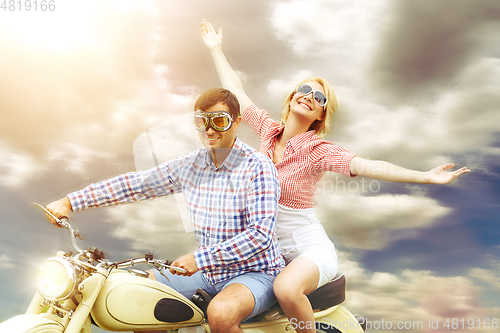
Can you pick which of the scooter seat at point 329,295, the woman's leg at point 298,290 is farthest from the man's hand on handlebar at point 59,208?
the scooter seat at point 329,295

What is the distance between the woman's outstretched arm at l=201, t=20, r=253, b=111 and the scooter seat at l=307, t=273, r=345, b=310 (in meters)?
1.59

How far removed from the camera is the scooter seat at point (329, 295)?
2.57 meters

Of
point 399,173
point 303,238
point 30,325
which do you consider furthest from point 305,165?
point 30,325

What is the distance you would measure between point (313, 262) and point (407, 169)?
858 mm

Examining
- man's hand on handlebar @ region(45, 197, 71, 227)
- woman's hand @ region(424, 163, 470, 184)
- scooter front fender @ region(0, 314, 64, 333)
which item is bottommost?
scooter front fender @ region(0, 314, 64, 333)

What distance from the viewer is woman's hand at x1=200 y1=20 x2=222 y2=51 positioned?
350cm

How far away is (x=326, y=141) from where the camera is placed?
290 centimetres

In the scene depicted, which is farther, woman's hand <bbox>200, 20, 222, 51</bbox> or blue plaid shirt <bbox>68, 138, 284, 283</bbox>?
woman's hand <bbox>200, 20, 222, 51</bbox>

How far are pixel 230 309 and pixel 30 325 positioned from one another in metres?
0.85

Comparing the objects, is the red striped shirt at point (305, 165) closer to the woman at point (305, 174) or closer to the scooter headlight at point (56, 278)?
the woman at point (305, 174)

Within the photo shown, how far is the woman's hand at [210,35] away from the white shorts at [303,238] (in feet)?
5.30

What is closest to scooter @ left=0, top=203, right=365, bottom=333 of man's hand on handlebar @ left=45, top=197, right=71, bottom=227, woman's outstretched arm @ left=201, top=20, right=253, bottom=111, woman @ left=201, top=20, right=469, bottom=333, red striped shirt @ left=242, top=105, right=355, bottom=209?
Result: man's hand on handlebar @ left=45, top=197, right=71, bottom=227

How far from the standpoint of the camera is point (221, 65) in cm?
345

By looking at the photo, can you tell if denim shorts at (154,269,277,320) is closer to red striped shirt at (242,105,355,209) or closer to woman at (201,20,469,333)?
woman at (201,20,469,333)
